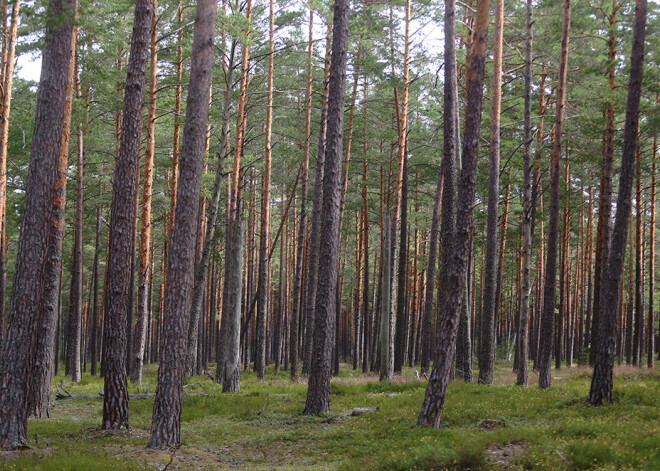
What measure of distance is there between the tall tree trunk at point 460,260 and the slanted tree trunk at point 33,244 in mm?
6447

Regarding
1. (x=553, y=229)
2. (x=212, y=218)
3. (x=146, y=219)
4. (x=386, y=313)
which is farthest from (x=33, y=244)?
(x=553, y=229)

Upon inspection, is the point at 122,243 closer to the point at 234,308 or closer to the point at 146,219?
the point at 234,308

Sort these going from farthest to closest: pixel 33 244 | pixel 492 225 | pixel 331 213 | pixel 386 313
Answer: pixel 386 313
pixel 492 225
pixel 331 213
pixel 33 244

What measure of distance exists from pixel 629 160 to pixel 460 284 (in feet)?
14.8

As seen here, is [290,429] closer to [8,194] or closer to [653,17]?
[653,17]

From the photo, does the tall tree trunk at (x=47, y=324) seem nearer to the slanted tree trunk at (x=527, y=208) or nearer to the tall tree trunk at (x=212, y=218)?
the tall tree trunk at (x=212, y=218)

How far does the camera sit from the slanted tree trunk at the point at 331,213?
37.4ft

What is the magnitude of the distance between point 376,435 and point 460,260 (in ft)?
11.3

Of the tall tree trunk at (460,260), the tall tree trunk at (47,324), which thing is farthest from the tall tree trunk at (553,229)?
the tall tree trunk at (47,324)

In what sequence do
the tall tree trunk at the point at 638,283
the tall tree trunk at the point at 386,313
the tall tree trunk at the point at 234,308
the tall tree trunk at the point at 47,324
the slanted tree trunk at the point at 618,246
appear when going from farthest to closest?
the tall tree trunk at the point at 638,283, the tall tree trunk at the point at 386,313, the tall tree trunk at the point at 234,308, the tall tree trunk at the point at 47,324, the slanted tree trunk at the point at 618,246

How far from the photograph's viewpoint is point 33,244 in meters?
7.94

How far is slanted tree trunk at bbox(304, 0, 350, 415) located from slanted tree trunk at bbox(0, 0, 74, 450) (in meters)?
5.20

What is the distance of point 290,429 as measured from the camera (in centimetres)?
1062

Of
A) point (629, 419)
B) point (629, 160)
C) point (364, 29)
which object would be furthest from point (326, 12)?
point (629, 419)
